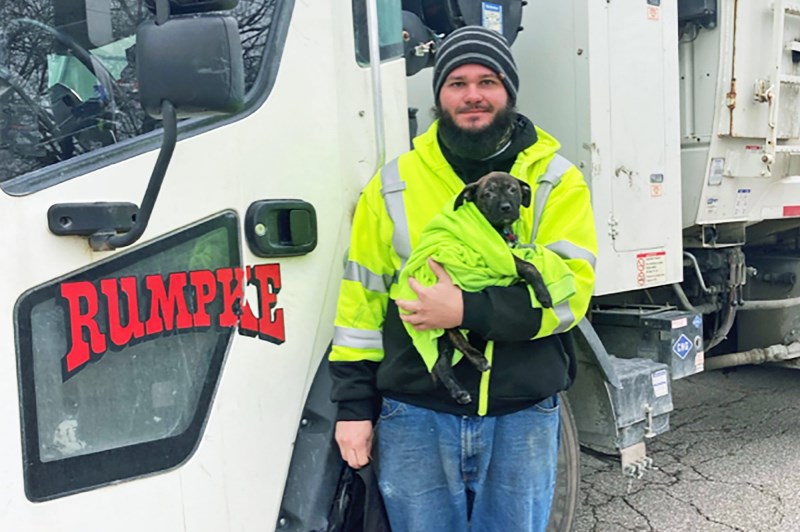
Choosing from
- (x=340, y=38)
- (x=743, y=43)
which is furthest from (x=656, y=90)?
(x=340, y=38)

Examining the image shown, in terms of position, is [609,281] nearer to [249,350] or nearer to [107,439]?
[249,350]

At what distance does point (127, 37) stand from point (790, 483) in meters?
3.66

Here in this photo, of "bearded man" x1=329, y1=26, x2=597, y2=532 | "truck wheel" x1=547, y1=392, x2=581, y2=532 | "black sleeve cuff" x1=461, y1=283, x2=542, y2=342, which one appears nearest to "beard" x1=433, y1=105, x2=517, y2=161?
"bearded man" x1=329, y1=26, x2=597, y2=532

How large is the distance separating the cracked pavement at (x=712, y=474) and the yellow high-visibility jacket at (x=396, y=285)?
3.82 ft

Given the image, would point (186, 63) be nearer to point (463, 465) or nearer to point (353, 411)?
point (353, 411)

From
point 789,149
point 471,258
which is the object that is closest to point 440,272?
point 471,258

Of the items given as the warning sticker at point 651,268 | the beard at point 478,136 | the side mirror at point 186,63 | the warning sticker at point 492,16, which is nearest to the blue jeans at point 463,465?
the beard at point 478,136

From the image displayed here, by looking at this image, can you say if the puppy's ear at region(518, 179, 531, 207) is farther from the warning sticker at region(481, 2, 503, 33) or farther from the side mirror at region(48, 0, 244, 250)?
the warning sticker at region(481, 2, 503, 33)

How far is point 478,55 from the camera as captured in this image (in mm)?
1862

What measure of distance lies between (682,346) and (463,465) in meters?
1.56

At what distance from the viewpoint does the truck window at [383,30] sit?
2.05 metres

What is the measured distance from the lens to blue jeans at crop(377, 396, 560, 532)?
6.31ft

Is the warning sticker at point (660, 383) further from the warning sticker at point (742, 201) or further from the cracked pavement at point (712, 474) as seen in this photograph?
the warning sticker at point (742, 201)

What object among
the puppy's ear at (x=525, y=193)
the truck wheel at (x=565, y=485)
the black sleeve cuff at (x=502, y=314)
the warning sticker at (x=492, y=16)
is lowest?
the truck wheel at (x=565, y=485)
